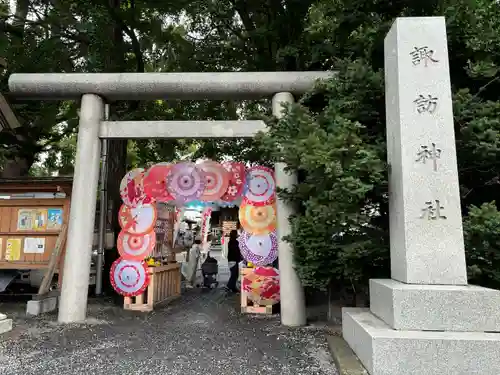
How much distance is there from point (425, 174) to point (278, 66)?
15.1 feet

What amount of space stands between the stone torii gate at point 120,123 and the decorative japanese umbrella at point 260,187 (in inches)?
29.8

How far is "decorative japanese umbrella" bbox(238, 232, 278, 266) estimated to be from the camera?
650 cm

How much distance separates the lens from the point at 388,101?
14.9 ft

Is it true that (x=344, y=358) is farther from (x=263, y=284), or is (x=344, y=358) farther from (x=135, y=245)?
(x=135, y=245)

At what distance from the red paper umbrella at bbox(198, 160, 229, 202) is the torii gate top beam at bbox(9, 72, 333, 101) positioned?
1.38 metres

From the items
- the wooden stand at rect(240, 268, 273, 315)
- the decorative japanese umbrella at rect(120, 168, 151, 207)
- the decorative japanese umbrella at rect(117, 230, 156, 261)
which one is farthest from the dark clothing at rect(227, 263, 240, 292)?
the decorative japanese umbrella at rect(120, 168, 151, 207)

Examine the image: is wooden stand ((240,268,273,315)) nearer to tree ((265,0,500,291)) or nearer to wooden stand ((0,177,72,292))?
tree ((265,0,500,291))

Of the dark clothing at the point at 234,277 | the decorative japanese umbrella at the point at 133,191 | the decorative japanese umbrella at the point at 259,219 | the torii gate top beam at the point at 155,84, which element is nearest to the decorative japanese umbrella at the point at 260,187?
the decorative japanese umbrella at the point at 259,219

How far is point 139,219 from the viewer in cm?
701

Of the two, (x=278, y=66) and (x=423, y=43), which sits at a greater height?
(x=278, y=66)

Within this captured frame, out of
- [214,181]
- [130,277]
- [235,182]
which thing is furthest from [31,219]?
[235,182]

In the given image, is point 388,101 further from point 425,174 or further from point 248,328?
point 248,328

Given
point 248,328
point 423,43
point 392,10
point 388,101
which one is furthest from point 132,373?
point 392,10

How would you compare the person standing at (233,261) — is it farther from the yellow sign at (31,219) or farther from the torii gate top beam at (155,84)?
the torii gate top beam at (155,84)
